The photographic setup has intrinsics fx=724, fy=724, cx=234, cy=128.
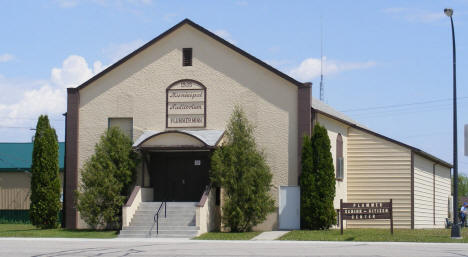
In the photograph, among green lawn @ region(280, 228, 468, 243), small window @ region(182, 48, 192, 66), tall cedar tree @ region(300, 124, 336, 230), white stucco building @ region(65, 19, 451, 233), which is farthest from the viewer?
small window @ region(182, 48, 192, 66)

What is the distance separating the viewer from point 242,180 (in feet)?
97.3

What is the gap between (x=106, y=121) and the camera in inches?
1297

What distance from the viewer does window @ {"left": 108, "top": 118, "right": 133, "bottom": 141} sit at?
108ft

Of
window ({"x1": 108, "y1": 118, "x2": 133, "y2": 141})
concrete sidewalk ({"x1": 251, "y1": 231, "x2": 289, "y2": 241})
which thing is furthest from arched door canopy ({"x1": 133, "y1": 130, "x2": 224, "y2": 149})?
concrete sidewalk ({"x1": 251, "y1": 231, "x2": 289, "y2": 241})

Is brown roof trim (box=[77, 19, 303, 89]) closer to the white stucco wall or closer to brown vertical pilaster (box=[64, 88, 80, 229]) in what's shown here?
the white stucco wall

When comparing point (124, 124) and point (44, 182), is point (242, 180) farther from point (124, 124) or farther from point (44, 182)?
point (44, 182)

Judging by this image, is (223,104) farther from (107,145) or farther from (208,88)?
(107,145)

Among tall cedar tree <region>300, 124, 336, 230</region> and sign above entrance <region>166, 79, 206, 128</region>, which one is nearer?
tall cedar tree <region>300, 124, 336, 230</region>

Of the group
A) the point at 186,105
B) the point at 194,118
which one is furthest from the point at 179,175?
the point at 186,105

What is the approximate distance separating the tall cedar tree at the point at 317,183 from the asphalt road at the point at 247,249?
5.95 meters

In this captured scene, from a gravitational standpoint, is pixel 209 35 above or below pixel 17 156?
above

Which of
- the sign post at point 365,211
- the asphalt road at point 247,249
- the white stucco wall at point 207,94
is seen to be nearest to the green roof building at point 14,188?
the white stucco wall at point 207,94

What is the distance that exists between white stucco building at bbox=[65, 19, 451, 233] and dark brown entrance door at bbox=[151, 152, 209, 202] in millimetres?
45

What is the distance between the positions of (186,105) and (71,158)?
583 cm
